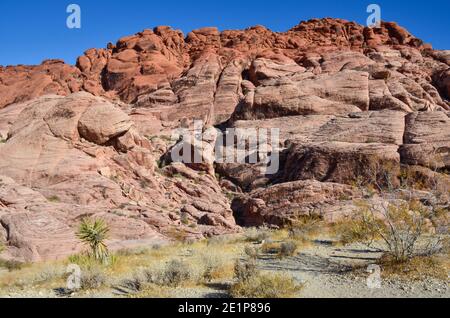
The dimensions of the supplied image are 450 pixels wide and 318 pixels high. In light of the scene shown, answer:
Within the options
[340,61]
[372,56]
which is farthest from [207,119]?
[372,56]

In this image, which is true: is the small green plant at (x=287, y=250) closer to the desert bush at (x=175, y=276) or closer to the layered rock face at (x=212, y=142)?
the layered rock face at (x=212, y=142)

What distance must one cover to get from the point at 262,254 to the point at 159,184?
15.2 meters

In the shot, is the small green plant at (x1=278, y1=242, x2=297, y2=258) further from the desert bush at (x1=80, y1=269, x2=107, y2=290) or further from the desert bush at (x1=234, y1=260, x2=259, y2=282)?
the desert bush at (x1=80, y1=269, x2=107, y2=290)

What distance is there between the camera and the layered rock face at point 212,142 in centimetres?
2144

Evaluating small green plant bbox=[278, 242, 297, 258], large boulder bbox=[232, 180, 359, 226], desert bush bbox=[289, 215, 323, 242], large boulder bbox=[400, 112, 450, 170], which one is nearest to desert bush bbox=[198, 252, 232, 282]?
small green plant bbox=[278, 242, 297, 258]

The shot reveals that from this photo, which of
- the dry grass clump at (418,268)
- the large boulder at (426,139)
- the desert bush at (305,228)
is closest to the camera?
the dry grass clump at (418,268)

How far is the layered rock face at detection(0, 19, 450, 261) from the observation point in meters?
21.4

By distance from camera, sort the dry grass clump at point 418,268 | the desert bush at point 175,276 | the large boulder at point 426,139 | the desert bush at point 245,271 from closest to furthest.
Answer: the desert bush at point 245,271
the dry grass clump at point 418,268
the desert bush at point 175,276
the large boulder at point 426,139

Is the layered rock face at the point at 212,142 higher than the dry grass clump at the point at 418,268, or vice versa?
the layered rock face at the point at 212,142

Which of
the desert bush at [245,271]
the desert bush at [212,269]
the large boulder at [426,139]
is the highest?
the large boulder at [426,139]

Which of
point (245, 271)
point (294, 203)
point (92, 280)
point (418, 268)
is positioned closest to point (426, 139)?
point (294, 203)

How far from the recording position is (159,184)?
2848 centimetres

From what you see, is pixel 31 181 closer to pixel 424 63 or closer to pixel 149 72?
pixel 149 72

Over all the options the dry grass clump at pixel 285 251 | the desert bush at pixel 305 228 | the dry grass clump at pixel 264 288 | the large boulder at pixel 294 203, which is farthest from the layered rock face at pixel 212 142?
the dry grass clump at pixel 264 288
